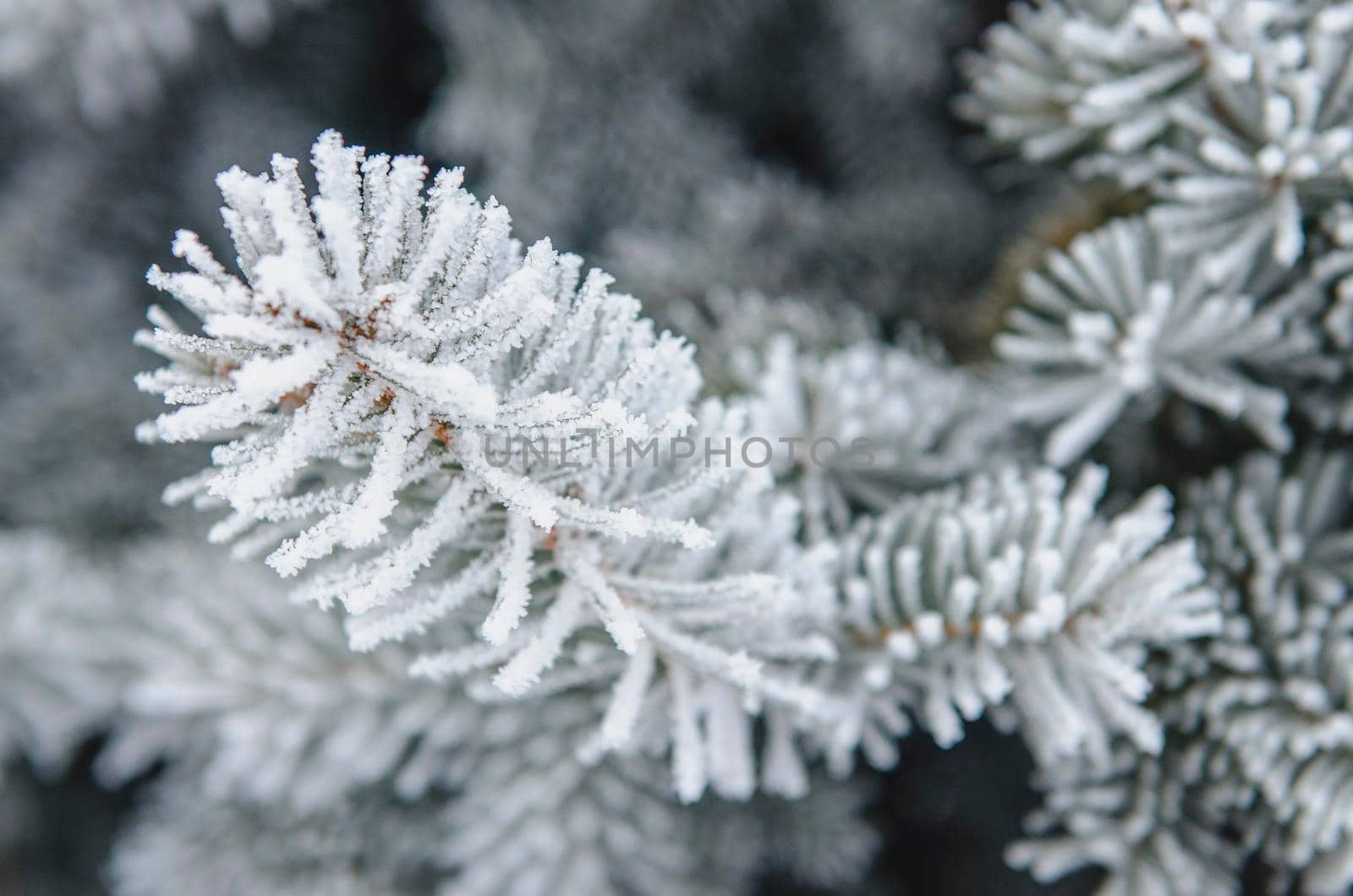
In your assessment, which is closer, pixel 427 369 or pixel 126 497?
pixel 427 369

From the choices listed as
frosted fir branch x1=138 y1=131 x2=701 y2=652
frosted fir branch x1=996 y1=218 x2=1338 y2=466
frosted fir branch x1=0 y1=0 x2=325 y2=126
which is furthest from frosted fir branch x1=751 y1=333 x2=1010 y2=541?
frosted fir branch x1=0 y1=0 x2=325 y2=126

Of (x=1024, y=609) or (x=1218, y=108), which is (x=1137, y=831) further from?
(x=1218, y=108)

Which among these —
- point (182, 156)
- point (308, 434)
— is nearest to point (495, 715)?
point (308, 434)

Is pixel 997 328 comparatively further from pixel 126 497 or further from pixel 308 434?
pixel 126 497

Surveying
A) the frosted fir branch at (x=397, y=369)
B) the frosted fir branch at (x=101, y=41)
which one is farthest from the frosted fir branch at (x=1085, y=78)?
the frosted fir branch at (x=101, y=41)

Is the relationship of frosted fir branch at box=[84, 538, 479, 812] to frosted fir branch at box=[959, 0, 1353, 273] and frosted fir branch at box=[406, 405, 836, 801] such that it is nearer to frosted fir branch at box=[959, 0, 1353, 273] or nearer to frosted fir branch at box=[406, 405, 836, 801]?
frosted fir branch at box=[406, 405, 836, 801]

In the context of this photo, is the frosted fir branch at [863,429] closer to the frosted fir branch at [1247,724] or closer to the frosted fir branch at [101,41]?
the frosted fir branch at [1247,724]

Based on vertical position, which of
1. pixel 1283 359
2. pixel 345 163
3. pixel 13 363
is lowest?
pixel 1283 359
